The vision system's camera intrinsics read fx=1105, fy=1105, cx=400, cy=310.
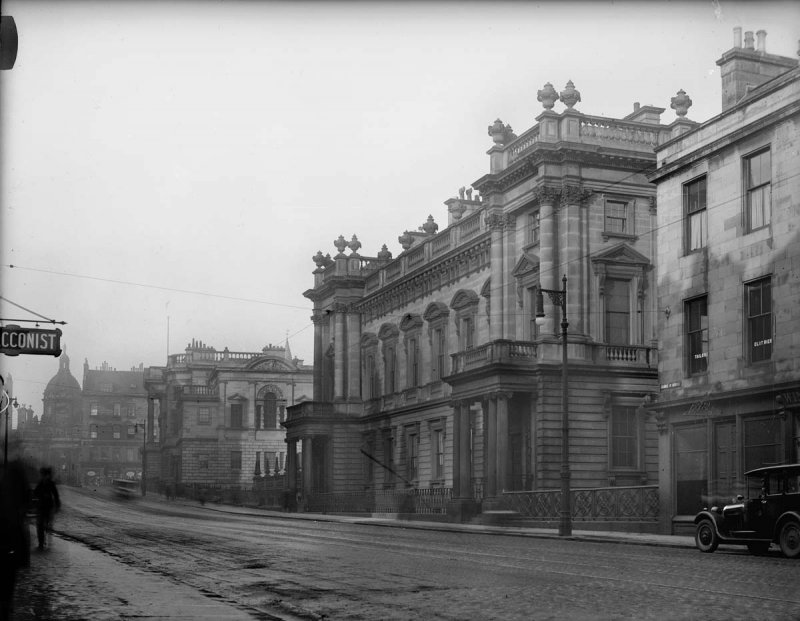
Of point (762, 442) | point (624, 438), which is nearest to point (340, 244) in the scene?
point (624, 438)

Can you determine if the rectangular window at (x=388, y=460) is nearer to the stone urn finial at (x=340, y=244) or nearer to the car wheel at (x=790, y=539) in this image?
the stone urn finial at (x=340, y=244)

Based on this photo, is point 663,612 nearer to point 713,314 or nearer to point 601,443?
point 713,314

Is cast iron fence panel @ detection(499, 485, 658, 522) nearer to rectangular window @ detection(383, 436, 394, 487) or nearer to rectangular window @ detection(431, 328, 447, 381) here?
rectangular window @ detection(431, 328, 447, 381)

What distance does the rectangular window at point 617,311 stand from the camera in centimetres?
4231

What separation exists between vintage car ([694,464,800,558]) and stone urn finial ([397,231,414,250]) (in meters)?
42.5

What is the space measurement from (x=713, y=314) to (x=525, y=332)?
1484 centimetres

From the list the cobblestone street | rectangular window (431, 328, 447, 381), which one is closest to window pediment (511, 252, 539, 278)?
rectangular window (431, 328, 447, 381)

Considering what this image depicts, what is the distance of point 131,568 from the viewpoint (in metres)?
17.5

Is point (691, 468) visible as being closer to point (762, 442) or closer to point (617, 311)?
point (762, 442)

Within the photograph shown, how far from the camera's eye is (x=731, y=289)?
29.1 meters

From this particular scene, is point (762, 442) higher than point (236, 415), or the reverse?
point (236, 415)

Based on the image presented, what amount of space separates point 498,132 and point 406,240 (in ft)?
63.9

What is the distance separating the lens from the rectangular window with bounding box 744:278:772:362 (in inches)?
1093

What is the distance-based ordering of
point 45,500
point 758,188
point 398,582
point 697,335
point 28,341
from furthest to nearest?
Answer: point 697,335, point 758,188, point 45,500, point 28,341, point 398,582
